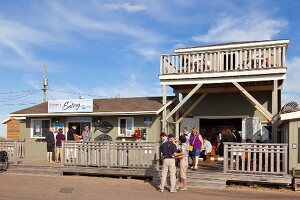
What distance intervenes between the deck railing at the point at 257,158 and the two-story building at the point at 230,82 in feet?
12.2

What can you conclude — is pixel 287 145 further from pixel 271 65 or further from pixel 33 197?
pixel 33 197

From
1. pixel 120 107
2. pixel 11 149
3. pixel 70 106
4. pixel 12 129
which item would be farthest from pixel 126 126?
pixel 12 129

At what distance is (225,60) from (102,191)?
865cm

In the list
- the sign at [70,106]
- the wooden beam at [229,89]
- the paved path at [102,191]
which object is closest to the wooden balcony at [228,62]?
the wooden beam at [229,89]

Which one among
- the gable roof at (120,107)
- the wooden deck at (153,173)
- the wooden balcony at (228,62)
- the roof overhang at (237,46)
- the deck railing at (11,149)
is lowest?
the wooden deck at (153,173)

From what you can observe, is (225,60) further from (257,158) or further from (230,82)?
(257,158)

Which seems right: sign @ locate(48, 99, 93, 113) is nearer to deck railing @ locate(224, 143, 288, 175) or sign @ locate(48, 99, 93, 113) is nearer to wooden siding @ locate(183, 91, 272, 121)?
wooden siding @ locate(183, 91, 272, 121)

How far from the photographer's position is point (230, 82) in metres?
17.4

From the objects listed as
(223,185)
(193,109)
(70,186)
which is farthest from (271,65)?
(70,186)

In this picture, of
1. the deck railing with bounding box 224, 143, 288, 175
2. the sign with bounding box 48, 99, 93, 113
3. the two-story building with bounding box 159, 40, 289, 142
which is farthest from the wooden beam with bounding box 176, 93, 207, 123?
the deck railing with bounding box 224, 143, 288, 175

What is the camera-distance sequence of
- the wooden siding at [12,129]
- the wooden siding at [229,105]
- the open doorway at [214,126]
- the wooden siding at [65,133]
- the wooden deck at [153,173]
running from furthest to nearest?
the wooden siding at [12,129], the open doorway at [214,126], the wooden siding at [229,105], the wooden siding at [65,133], the wooden deck at [153,173]

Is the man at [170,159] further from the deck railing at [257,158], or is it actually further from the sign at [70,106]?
the sign at [70,106]

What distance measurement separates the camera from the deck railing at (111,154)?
14531 mm

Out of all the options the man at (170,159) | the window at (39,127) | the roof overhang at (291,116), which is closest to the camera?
the man at (170,159)
